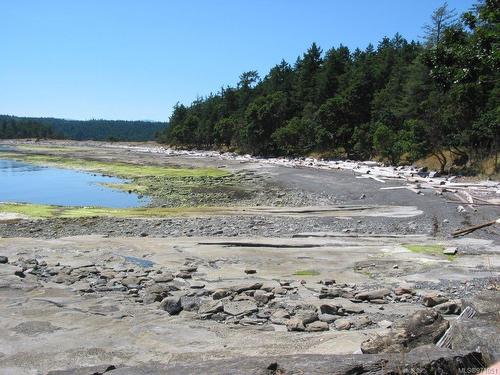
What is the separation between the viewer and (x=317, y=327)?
25.8 ft

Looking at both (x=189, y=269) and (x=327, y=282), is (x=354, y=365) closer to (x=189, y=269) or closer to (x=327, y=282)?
(x=327, y=282)

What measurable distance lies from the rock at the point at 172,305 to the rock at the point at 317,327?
258 centimetres

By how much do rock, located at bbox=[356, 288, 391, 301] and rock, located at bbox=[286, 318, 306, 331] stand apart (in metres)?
2.01

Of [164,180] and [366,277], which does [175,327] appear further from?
[164,180]

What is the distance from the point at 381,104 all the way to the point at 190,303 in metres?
53.5

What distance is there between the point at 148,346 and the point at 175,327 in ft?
2.72

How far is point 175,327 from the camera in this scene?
825 centimetres

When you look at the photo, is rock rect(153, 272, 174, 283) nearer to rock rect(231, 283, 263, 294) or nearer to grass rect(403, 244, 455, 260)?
rock rect(231, 283, 263, 294)

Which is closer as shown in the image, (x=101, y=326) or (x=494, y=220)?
(x=101, y=326)

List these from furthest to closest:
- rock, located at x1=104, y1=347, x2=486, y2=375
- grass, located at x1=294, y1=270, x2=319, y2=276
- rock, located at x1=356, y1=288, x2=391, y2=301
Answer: grass, located at x1=294, y1=270, x2=319, y2=276 < rock, located at x1=356, y1=288, x2=391, y2=301 < rock, located at x1=104, y1=347, x2=486, y2=375

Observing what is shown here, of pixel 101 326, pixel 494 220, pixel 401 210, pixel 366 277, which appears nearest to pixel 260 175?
pixel 401 210

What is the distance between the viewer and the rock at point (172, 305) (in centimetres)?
901

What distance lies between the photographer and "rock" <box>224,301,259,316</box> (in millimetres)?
8837

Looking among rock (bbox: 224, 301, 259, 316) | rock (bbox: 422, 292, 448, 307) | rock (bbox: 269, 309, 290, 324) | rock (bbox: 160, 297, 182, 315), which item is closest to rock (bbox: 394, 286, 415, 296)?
rock (bbox: 422, 292, 448, 307)
